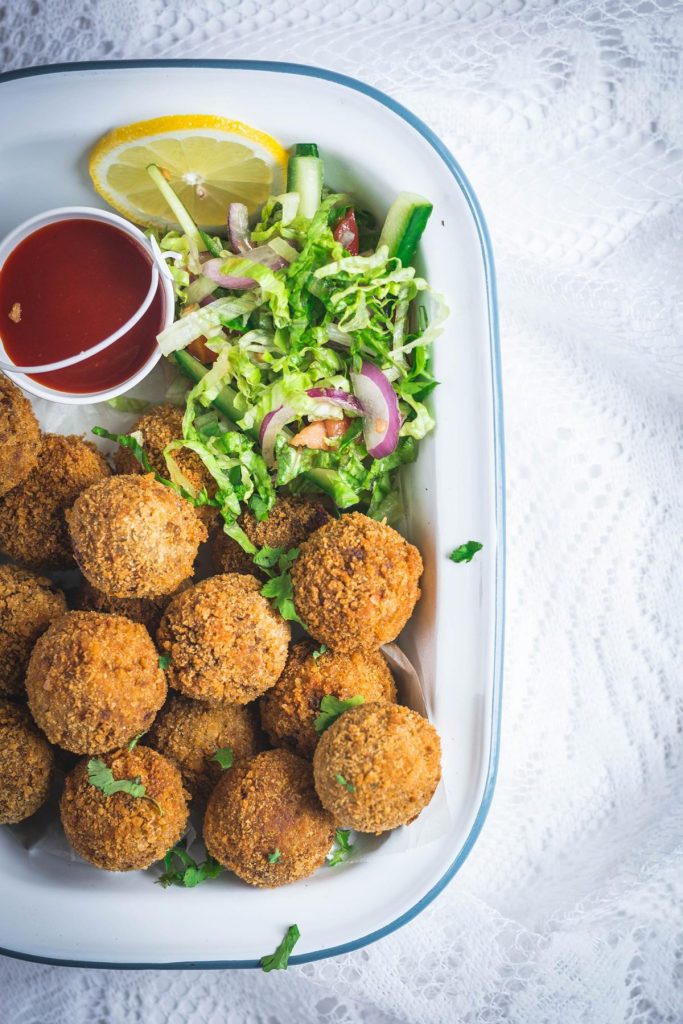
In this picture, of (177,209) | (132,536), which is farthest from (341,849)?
(177,209)

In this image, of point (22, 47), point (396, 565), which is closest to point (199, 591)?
point (396, 565)

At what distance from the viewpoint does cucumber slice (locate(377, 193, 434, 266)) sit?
1.89m

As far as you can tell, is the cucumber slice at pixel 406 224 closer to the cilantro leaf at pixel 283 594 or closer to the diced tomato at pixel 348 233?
the diced tomato at pixel 348 233

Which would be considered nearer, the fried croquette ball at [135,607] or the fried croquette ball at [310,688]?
the fried croquette ball at [310,688]

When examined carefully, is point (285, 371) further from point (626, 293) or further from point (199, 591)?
point (626, 293)

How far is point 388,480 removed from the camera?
6.91ft

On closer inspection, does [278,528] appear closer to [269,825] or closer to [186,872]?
[269,825]

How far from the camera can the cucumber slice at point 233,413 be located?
2.03 meters

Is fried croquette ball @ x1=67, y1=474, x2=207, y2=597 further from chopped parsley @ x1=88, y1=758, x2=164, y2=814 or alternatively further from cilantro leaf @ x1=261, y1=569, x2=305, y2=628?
chopped parsley @ x1=88, y1=758, x2=164, y2=814

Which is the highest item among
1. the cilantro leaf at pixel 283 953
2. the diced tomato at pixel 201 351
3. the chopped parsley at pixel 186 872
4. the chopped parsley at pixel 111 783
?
the diced tomato at pixel 201 351

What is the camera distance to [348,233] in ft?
6.54

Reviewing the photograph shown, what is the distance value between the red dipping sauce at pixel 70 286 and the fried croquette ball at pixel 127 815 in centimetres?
96

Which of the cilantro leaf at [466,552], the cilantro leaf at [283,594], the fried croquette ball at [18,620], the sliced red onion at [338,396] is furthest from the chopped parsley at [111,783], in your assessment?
the sliced red onion at [338,396]

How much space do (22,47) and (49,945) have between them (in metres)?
2.31
